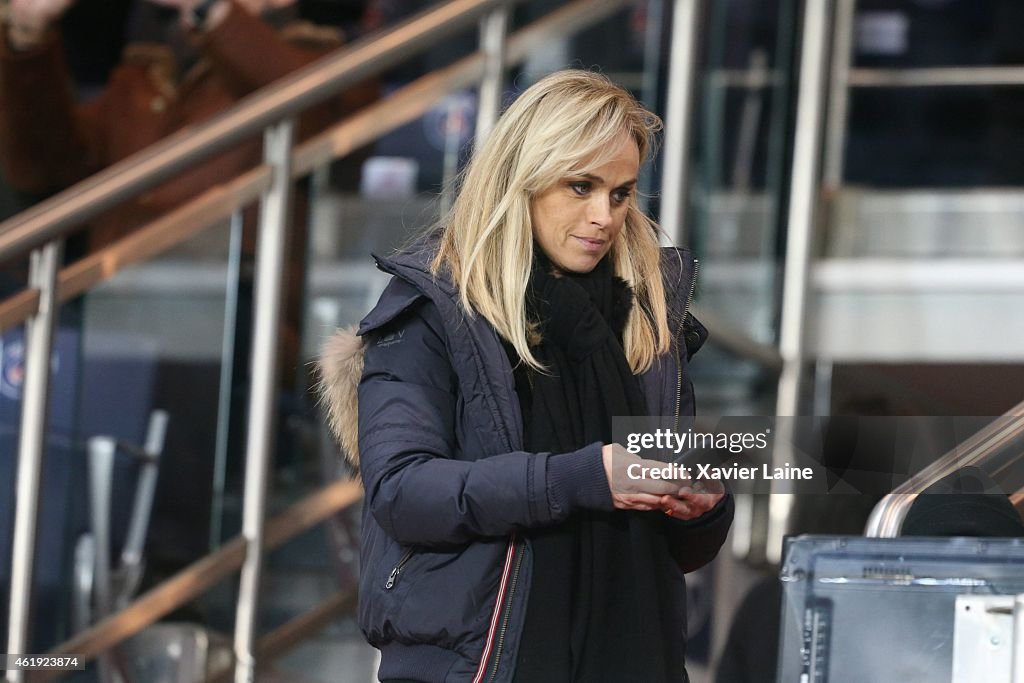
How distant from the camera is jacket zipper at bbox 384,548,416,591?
2.00m

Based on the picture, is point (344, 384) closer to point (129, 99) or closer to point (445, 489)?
point (445, 489)

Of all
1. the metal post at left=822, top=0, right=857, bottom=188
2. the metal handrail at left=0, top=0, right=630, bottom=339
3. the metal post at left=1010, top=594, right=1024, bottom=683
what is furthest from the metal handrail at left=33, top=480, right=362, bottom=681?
the metal post at left=822, top=0, right=857, bottom=188

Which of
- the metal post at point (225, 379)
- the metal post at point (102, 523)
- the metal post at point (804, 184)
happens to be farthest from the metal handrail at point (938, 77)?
the metal post at point (102, 523)

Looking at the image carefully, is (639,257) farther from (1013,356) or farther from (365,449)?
(1013,356)

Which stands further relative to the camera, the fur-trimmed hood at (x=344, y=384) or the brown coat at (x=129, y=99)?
the brown coat at (x=129, y=99)

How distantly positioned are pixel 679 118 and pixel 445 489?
305 cm

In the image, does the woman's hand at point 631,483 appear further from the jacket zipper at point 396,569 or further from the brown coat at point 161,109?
the brown coat at point 161,109

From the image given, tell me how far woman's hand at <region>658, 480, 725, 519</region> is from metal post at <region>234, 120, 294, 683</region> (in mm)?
2032

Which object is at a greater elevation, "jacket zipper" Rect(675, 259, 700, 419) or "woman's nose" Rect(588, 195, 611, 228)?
"woman's nose" Rect(588, 195, 611, 228)

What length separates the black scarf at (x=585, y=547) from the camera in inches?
78.4

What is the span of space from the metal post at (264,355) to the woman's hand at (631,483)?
206 cm

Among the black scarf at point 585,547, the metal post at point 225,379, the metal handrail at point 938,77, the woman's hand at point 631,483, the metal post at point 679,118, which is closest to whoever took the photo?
the woman's hand at point 631,483

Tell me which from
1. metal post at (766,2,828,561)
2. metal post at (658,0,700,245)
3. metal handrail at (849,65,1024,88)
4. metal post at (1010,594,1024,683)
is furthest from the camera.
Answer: metal handrail at (849,65,1024,88)

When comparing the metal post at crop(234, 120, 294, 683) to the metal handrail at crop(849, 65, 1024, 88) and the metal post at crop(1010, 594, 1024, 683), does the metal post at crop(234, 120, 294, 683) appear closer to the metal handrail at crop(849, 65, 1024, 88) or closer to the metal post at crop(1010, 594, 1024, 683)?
the metal post at crop(1010, 594, 1024, 683)
